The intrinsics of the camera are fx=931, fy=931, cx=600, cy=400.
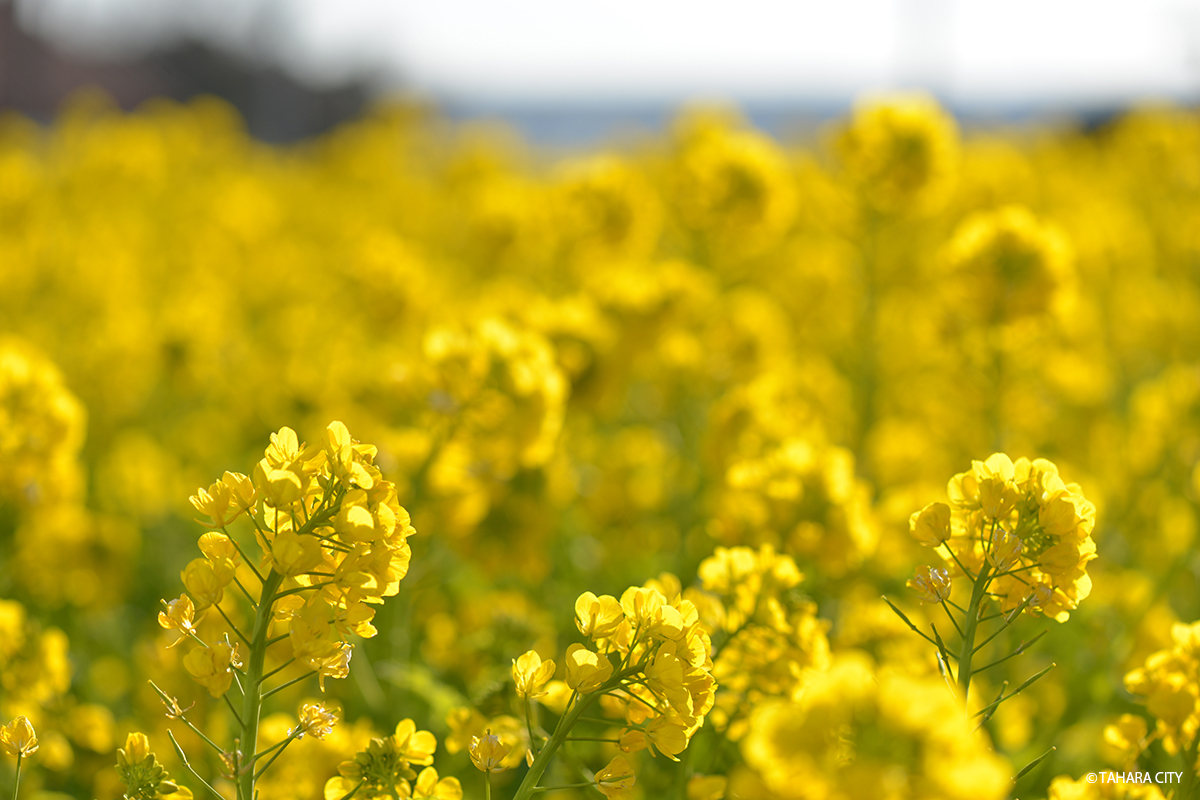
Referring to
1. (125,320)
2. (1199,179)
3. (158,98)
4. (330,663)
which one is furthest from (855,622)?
(158,98)

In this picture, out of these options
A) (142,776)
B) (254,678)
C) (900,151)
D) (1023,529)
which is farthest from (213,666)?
(900,151)

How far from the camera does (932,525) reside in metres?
1.25

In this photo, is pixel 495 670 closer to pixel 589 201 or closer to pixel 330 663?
pixel 330 663

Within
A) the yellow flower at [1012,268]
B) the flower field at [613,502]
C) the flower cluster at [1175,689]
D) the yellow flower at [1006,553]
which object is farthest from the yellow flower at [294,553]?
the yellow flower at [1012,268]

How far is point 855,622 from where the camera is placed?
233 centimetres

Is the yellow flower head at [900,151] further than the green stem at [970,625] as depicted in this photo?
Yes

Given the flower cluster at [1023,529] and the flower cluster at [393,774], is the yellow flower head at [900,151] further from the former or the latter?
the flower cluster at [393,774]

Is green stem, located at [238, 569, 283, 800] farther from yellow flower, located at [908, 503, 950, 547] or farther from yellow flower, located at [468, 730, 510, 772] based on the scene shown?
yellow flower, located at [908, 503, 950, 547]

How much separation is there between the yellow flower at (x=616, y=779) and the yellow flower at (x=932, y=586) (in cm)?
45

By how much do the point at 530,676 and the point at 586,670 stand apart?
0.13 metres

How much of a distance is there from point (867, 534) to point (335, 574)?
1455 mm

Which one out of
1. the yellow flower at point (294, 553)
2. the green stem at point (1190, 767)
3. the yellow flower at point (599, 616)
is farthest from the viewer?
the green stem at point (1190, 767)

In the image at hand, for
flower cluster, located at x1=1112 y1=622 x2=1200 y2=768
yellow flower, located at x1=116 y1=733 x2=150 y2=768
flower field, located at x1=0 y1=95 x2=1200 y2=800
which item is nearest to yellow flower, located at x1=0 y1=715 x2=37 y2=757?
flower field, located at x1=0 y1=95 x2=1200 y2=800

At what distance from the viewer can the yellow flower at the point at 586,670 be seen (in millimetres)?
1155
